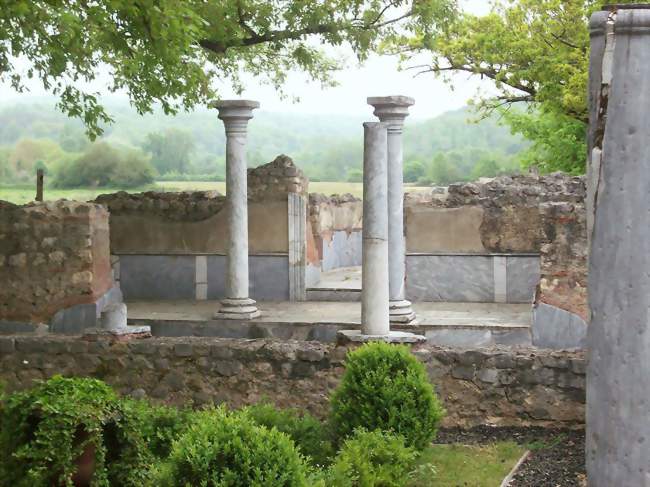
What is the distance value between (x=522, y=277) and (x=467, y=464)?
803 centimetres

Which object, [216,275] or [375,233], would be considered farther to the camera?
[216,275]

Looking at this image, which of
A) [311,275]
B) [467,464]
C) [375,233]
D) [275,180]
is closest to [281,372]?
[375,233]

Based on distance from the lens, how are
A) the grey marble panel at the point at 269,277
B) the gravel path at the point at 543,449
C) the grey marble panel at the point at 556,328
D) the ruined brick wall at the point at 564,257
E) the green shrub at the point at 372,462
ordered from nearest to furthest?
1. the green shrub at the point at 372,462
2. the gravel path at the point at 543,449
3. the ruined brick wall at the point at 564,257
4. the grey marble panel at the point at 556,328
5. the grey marble panel at the point at 269,277

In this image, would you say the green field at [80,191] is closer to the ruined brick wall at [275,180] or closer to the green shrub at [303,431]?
the ruined brick wall at [275,180]

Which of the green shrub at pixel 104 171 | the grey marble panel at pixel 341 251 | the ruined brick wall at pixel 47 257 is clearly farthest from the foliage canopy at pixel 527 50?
the green shrub at pixel 104 171

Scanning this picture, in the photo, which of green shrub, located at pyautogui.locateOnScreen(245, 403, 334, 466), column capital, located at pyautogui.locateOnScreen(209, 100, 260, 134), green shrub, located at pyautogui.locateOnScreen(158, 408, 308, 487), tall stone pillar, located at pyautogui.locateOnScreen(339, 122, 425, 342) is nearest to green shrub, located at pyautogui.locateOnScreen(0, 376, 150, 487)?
green shrub, located at pyautogui.locateOnScreen(158, 408, 308, 487)

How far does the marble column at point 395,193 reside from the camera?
1284 cm

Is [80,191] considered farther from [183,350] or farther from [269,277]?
[183,350]

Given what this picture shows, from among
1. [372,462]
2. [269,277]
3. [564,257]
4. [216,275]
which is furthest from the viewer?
[216,275]

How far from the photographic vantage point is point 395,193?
42.9ft

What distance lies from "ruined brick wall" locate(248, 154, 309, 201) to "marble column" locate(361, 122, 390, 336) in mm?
5530

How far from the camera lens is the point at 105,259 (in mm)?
14008

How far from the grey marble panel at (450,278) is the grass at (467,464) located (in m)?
7.49

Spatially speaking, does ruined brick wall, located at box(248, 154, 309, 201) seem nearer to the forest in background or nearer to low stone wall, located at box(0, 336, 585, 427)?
low stone wall, located at box(0, 336, 585, 427)
